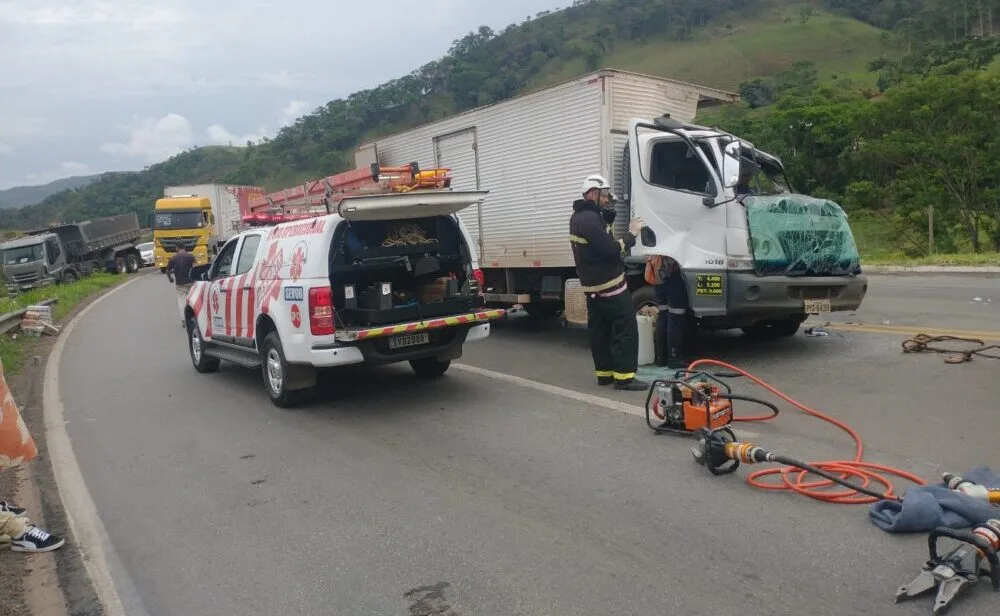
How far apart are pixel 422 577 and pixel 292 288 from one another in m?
4.00

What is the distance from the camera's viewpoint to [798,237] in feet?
26.5

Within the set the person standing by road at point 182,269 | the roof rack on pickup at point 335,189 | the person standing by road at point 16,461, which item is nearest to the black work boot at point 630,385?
the roof rack on pickup at point 335,189

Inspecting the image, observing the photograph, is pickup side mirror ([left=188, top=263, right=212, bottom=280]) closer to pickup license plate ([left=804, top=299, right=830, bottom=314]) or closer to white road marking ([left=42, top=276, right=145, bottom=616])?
white road marking ([left=42, top=276, right=145, bottom=616])

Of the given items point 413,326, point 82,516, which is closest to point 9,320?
point 413,326

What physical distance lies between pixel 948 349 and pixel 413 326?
212 inches

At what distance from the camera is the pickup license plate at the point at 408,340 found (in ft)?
23.8

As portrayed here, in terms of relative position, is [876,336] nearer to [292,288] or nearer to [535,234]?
[535,234]

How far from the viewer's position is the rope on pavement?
749cm

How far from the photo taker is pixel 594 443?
5812 mm

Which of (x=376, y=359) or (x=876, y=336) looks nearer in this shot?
(x=376, y=359)

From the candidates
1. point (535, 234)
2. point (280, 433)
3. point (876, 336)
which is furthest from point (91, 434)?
point (876, 336)

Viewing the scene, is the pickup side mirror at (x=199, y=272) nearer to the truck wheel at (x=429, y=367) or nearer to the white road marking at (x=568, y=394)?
the truck wheel at (x=429, y=367)

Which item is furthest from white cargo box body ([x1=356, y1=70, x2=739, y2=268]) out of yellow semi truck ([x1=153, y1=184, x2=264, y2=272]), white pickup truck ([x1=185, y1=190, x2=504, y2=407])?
yellow semi truck ([x1=153, y1=184, x2=264, y2=272])

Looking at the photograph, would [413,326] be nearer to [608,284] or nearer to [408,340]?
[408,340]
